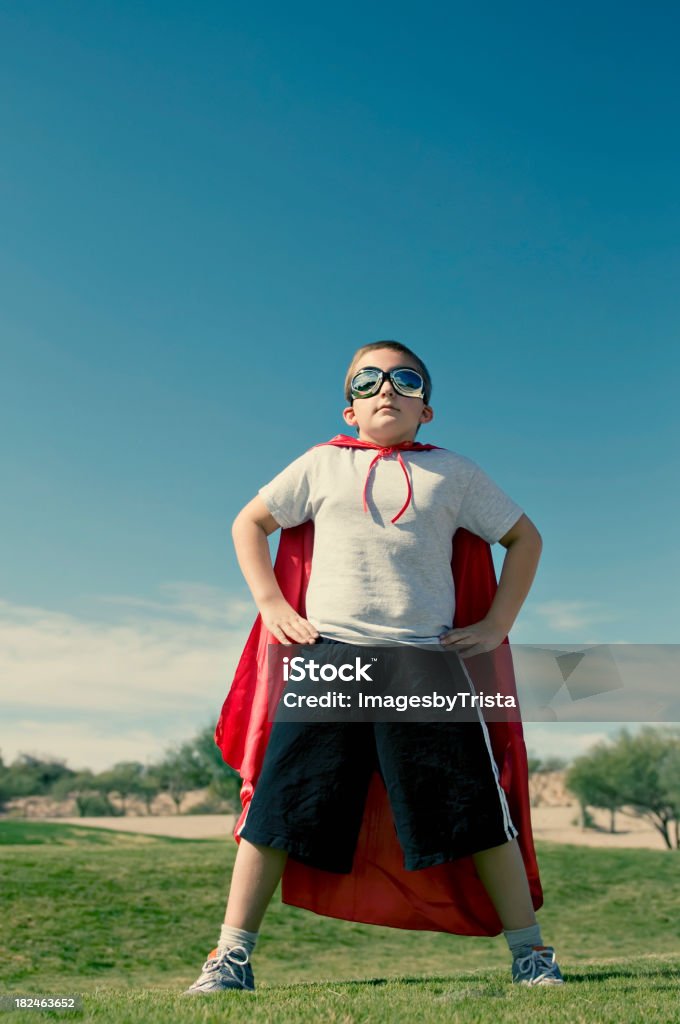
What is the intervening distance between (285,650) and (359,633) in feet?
1.04

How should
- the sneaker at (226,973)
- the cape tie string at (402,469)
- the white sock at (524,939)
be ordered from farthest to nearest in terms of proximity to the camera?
the cape tie string at (402,469), the white sock at (524,939), the sneaker at (226,973)

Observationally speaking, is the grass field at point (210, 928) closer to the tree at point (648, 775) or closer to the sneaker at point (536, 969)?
the sneaker at point (536, 969)

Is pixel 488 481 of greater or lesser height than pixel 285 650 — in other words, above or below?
above

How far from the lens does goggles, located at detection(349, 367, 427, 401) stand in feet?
11.3

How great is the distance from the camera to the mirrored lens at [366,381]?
135 inches

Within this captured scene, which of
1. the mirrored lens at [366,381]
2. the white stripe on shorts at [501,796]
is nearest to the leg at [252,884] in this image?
the white stripe on shorts at [501,796]

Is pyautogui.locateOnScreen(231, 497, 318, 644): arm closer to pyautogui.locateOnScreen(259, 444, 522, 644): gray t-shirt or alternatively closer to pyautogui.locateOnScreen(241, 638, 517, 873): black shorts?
pyautogui.locateOnScreen(259, 444, 522, 644): gray t-shirt

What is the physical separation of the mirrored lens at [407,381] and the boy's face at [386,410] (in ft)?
0.07

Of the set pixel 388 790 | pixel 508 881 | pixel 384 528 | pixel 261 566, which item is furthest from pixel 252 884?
pixel 384 528

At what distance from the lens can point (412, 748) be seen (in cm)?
301

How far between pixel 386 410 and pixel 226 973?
2020 millimetres

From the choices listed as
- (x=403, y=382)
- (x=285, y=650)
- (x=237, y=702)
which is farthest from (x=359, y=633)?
(x=403, y=382)

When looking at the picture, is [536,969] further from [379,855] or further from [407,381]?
[407,381]

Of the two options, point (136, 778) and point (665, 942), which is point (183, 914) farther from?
point (136, 778)
